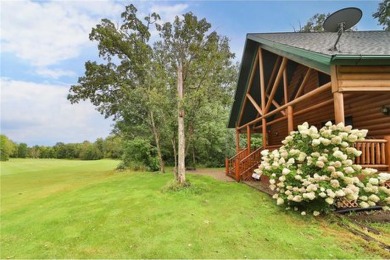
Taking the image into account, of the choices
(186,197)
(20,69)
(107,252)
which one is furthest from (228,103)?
(20,69)

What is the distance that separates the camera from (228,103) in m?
10.9

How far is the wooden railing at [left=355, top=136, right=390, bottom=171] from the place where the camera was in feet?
19.4

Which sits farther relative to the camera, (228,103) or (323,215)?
(228,103)

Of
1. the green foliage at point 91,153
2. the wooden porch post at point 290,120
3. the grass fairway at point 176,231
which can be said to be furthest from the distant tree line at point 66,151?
the wooden porch post at point 290,120

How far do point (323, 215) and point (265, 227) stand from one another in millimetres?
1509

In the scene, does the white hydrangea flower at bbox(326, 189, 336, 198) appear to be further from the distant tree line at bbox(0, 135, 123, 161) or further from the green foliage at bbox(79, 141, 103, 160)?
the green foliage at bbox(79, 141, 103, 160)

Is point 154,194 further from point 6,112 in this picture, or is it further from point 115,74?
point 6,112

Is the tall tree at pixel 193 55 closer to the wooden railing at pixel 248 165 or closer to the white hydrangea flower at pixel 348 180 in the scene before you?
the wooden railing at pixel 248 165

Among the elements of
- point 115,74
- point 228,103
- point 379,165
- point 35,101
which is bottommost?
point 379,165

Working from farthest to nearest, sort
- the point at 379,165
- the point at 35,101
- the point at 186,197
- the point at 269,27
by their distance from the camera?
the point at 269,27 < the point at 35,101 < the point at 186,197 < the point at 379,165

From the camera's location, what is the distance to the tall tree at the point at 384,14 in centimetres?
2092

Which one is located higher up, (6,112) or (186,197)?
(6,112)

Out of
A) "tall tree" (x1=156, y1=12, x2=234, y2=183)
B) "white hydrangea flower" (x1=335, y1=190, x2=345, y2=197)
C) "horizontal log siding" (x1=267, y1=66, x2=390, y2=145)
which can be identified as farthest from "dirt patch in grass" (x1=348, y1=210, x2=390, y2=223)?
"tall tree" (x1=156, y1=12, x2=234, y2=183)

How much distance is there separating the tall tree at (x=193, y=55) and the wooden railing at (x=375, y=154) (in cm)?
599
